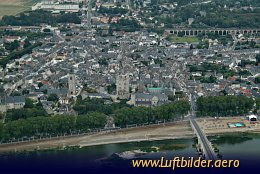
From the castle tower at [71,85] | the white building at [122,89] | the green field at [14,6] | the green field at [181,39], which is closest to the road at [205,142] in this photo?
the white building at [122,89]

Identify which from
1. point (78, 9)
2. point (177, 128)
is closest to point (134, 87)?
point (177, 128)

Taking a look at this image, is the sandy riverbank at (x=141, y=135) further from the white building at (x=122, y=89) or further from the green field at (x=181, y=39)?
the green field at (x=181, y=39)

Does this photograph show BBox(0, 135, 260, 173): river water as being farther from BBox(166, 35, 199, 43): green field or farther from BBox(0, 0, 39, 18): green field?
BBox(0, 0, 39, 18): green field

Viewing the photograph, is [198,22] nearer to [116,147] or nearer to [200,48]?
[200,48]

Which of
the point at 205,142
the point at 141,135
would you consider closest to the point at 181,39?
the point at 141,135

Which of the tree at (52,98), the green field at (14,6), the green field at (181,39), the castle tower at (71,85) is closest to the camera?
the tree at (52,98)

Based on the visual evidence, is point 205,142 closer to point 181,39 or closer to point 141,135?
point 141,135
